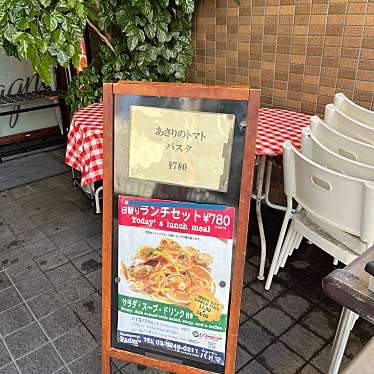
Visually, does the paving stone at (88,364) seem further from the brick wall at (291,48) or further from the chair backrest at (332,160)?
the brick wall at (291,48)

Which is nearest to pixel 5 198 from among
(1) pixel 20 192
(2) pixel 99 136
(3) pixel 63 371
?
(1) pixel 20 192

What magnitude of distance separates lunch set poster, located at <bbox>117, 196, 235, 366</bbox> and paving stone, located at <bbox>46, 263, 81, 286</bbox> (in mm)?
1132

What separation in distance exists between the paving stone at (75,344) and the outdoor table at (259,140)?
102 cm

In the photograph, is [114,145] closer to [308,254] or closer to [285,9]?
[308,254]

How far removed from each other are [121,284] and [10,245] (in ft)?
6.00

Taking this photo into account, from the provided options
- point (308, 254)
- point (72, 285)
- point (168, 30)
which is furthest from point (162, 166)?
point (168, 30)

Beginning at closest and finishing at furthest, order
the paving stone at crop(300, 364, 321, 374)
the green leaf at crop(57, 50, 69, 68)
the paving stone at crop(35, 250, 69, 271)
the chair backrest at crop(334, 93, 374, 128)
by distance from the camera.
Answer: the paving stone at crop(300, 364, 321, 374) < the green leaf at crop(57, 50, 69, 68) < the chair backrest at crop(334, 93, 374, 128) < the paving stone at crop(35, 250, 69, 271)

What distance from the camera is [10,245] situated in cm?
279

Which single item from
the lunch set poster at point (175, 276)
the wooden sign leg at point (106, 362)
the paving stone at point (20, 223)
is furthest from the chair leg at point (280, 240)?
the paving stone at point (20, 223)

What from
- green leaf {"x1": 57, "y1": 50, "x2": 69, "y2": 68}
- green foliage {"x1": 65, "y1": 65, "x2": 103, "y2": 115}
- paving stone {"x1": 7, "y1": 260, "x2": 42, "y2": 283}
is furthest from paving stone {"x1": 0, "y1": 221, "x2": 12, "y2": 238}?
green leaf {"x1": 57, "y1": 50, "x2": 69, "y2": 68}

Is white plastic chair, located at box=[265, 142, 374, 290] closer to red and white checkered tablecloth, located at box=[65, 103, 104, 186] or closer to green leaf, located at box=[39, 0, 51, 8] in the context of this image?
red and white checkered tablecloth, located at box=[65, 103, 104, 186]

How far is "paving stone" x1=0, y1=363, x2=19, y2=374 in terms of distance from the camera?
1.74 meters

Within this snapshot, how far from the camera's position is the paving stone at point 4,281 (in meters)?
2.35

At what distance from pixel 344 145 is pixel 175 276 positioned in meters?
1.16
